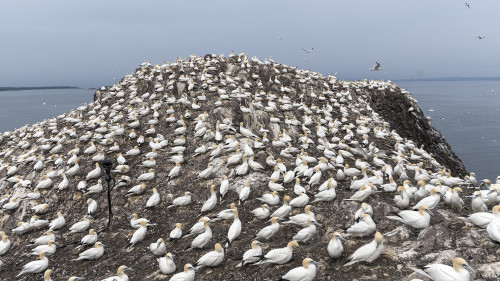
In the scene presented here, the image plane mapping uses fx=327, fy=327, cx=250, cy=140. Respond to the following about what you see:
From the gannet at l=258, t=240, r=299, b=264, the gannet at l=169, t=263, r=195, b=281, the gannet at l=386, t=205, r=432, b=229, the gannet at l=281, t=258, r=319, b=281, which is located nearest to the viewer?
the gannet at l=281, t=258, r=319, b=281

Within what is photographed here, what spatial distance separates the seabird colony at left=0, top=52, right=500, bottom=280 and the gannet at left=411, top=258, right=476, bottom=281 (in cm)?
3

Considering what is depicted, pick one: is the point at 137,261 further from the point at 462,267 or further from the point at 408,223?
the point at 462,267

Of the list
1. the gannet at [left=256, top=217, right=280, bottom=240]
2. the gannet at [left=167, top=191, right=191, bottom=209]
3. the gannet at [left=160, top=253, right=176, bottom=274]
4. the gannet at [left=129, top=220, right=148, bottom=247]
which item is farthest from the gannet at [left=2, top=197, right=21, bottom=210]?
the gannet at [left=256, top=217, right=280, bottom=240]

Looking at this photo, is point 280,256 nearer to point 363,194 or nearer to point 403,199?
point 363,194

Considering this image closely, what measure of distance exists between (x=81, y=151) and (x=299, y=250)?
1615 centimetres

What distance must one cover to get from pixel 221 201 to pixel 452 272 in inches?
371

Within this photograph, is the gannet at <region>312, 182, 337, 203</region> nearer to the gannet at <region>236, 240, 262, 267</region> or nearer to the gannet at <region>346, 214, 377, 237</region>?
the gannet at <region>346, 214, 377, 237</region>

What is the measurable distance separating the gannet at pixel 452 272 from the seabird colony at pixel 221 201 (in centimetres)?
3

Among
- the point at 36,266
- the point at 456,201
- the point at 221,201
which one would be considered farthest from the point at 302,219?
the point at 36,266

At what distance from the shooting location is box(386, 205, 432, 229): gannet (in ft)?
30.6

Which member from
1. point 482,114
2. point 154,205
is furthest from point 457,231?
point 482,114

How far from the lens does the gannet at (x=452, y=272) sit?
6833 mm

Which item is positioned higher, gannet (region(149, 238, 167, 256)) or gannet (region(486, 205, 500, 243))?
gannet (region(486, 205, 500, 243))

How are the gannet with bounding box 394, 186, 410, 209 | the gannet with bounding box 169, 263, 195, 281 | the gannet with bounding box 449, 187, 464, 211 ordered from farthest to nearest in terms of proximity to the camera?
the gannet with bounding box 449, 187, 464, 211 < the gannet with bounding box 394, 186, 410, 209 < the gannet with bounding box 169, 263, 195, 281
